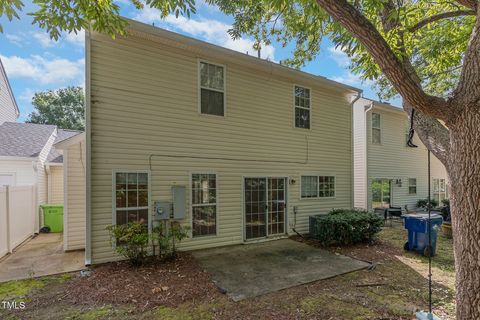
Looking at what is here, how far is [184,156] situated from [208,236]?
2322mm

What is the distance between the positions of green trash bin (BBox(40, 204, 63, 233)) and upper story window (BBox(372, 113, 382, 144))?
14023mm

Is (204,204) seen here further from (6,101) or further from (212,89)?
(6,101)

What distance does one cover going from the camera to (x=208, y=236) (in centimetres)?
702

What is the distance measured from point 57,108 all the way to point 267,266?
37.6 m

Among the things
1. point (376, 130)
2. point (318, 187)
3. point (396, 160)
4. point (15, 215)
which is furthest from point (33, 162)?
point (396, 160)

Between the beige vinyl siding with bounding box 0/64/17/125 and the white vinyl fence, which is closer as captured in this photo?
the white vinyl fence

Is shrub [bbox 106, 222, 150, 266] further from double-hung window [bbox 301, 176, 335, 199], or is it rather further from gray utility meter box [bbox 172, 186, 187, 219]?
double-hung window [bbox 301, 176, 335, 199]

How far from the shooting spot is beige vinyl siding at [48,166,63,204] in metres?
10.4

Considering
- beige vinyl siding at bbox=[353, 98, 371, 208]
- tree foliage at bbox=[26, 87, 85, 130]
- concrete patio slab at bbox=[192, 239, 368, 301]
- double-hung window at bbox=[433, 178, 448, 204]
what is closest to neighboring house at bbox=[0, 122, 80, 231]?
concrete patio slab at bbox=[192, 239, 368, 301]

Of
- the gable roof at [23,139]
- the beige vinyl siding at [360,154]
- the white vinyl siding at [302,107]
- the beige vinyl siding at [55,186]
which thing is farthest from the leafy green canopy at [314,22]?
the beige vinyl siding at [55,186]

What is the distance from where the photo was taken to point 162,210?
20.1ft

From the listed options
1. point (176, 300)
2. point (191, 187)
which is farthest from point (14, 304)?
point (191, 187)

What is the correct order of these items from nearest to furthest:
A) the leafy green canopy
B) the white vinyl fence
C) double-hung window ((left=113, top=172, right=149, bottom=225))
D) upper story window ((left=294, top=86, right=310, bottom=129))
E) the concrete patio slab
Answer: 1. the leafy green canopy
2. the concrete patio slab
3. double-hung window ((left=113, top=172, right=149, bottom=225))
4. the white vinyl fence
5. upper story window ((left=294, top=86, right=310, bottom=129))

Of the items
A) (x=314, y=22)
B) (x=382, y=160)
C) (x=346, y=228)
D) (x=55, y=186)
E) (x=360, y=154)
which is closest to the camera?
(x=314, y=22)
